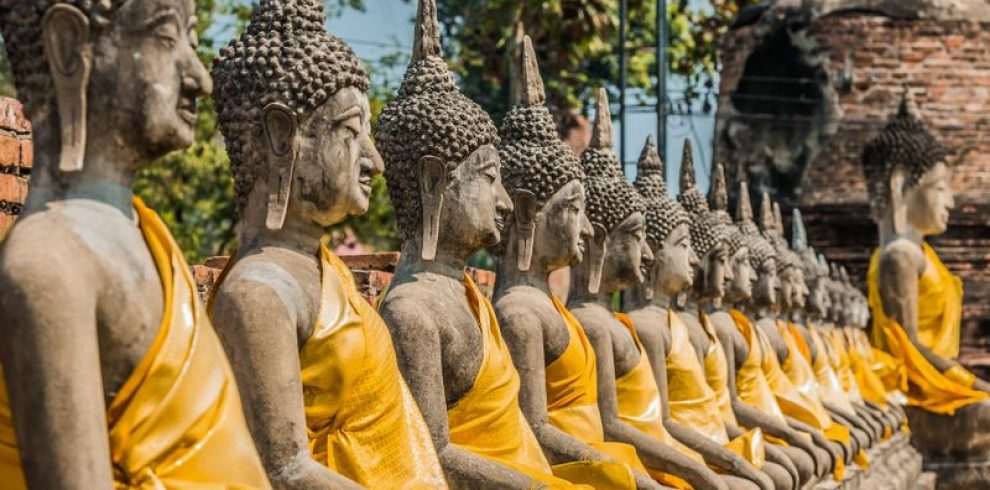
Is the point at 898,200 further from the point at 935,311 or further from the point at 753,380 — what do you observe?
the point at 753,380

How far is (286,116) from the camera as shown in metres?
4.19

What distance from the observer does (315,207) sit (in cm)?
Answer: 420

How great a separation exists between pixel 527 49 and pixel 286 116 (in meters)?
2.19

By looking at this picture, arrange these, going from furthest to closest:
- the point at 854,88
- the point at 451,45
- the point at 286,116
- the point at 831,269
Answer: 1. the point at 451,45
2. the point at 854,88
3. the point at 831,269
4. the point at 286,116

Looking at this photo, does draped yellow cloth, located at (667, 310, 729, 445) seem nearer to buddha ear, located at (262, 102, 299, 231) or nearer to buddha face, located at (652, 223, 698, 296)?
buddha face, located at (652, 223, 698, 296)

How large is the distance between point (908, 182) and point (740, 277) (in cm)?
560

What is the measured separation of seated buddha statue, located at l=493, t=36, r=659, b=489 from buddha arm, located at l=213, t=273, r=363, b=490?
6.72ft

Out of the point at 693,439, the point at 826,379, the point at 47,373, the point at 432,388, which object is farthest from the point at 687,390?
the point at 47,373

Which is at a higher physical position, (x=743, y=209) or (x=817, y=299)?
(x=743, y=209)

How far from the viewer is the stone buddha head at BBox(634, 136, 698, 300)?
8.02m

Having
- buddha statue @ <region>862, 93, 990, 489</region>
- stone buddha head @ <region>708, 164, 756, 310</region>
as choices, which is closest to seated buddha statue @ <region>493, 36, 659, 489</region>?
stone buddha head @ <region>708, 164, 756, 310</region>

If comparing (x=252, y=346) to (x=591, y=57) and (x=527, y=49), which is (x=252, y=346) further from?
(x=591, y=57)

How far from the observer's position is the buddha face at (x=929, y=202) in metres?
14.8

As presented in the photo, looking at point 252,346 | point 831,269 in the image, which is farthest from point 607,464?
point 831,269
